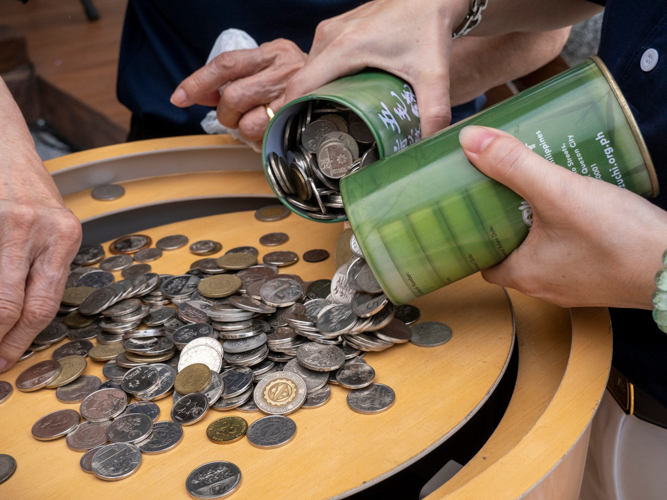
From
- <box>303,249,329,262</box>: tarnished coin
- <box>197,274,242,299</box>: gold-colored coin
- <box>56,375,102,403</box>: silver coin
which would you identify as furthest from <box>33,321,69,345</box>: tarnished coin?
<box>303,249,329,262</box>: tarnished coin

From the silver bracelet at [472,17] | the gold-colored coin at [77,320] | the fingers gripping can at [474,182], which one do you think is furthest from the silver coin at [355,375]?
the silver bracelet at [472,17]

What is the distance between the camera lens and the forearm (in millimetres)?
1373

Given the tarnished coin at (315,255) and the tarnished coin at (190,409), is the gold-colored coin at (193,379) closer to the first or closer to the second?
the tarnished coin at (190,409)

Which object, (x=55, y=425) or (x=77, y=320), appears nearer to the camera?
(x=55, y=425)

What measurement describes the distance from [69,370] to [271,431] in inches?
12.9

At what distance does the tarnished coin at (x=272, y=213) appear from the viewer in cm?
123

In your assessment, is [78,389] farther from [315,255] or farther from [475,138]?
[475,138]

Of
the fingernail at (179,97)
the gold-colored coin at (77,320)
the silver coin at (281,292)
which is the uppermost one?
the fingernail at (179,97)

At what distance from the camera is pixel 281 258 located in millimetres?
1083

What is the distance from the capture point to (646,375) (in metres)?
0.85

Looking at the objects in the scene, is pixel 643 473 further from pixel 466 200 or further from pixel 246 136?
pixel 246 136

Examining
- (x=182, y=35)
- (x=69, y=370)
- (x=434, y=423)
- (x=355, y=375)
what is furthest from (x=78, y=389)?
(x=182, y=35)

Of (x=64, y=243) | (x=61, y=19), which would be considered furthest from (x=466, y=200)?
(x=61, y=19)

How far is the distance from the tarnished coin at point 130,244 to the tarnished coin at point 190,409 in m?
0.48
